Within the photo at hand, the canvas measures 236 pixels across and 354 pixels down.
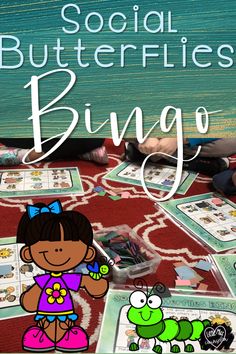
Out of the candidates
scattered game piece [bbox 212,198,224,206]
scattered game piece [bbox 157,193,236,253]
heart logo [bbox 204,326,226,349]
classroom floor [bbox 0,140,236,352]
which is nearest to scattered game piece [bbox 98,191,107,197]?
classroom floor [bbox 0,140,236,352]

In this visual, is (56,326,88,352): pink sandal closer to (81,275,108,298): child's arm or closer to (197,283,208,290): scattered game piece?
(81,275,108,298): child's arm

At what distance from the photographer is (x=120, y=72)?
1.43 ft

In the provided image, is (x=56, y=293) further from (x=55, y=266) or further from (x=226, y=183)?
(x=226, y=183)

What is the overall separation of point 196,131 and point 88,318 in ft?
0.94

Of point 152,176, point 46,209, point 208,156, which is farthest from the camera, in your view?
Result: point 208,156

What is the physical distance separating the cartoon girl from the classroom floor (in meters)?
0.12

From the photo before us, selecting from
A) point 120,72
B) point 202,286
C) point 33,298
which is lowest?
point 202,286

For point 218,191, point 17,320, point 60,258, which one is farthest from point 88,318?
point 218,191

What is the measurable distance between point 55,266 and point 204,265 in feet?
1.23

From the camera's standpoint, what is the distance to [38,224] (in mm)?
376

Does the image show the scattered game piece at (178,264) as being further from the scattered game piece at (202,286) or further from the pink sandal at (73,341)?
the pink sandal at (73,341)

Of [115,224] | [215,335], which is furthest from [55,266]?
[115,224]

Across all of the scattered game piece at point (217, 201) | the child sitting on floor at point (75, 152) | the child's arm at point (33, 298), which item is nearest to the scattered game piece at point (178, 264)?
the scattered game piece at point (217, 201)

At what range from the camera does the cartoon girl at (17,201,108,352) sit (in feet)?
1.23
